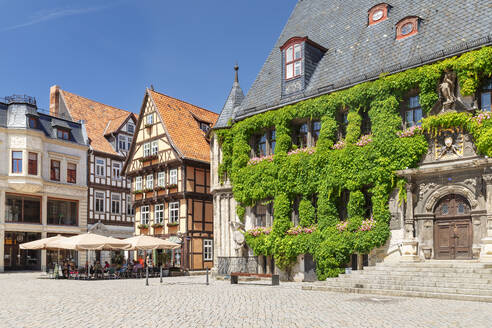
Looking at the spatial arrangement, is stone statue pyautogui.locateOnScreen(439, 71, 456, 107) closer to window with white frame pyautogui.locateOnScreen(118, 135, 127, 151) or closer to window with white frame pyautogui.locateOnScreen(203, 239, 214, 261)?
window with white frame pyautogui.locateOnScreen(203, 239, 214, 261)

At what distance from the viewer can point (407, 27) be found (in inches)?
965

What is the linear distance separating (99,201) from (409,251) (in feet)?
108

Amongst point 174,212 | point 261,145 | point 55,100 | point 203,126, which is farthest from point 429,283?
point 55,100

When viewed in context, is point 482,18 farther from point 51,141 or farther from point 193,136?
point 51,141

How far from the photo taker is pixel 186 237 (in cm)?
3625

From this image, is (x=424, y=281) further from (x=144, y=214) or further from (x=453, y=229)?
(x=144, y=214)

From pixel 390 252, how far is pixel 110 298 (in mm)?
11202

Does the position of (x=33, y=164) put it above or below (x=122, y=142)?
below

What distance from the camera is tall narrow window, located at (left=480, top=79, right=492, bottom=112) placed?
68.4 ft

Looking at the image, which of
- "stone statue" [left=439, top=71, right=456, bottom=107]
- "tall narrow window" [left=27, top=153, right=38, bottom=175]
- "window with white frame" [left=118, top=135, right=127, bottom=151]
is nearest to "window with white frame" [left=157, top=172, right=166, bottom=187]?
"tall narrow window" [left=27, top=153, right=38, bottom=175]

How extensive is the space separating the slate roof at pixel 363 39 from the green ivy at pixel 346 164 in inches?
28.0

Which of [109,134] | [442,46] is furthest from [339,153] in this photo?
[109,134]

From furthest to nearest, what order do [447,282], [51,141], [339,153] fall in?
[51,141] → [339,153] → [447,282]

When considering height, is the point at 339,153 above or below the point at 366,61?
below
